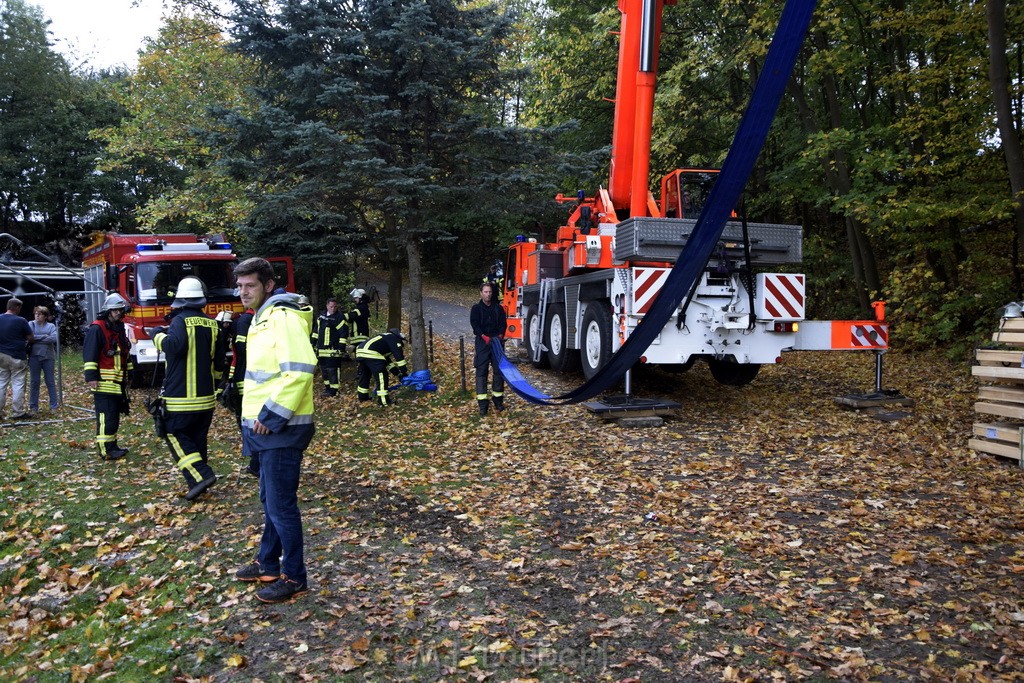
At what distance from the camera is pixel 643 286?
30.1ft

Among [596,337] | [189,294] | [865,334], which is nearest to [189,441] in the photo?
[189,294]

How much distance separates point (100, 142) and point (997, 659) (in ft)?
113

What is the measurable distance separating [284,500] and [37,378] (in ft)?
33.2

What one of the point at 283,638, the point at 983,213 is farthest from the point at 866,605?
the point at 983,213

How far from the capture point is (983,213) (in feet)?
35.9

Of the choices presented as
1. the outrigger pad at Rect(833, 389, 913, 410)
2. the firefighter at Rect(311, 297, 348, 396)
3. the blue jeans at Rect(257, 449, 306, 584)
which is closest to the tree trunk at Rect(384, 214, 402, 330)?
the firefighter at Rect(311, 297, 348, 396)

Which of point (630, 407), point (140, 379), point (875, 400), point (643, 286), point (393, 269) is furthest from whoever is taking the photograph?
point (393, 269)

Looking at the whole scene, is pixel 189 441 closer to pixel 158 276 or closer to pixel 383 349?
pixel 383 349

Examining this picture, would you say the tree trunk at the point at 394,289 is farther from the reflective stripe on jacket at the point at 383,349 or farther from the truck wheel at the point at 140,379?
the truck wheel at the point at 140,379

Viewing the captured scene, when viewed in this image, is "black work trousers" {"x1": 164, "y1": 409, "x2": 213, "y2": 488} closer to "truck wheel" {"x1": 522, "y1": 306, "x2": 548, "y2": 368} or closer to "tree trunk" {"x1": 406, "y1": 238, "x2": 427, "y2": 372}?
Answer: "tree trunk" {"x1": 406, "y1": 238, "x2": 427, "y2": 372}

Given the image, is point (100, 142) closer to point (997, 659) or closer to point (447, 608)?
point (447, 608)

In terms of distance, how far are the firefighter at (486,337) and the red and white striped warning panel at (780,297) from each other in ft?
11.8

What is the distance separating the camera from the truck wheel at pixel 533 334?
44.0 ft

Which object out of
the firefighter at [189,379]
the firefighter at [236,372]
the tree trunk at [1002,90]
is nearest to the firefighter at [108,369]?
the firefighter at [236,372]
